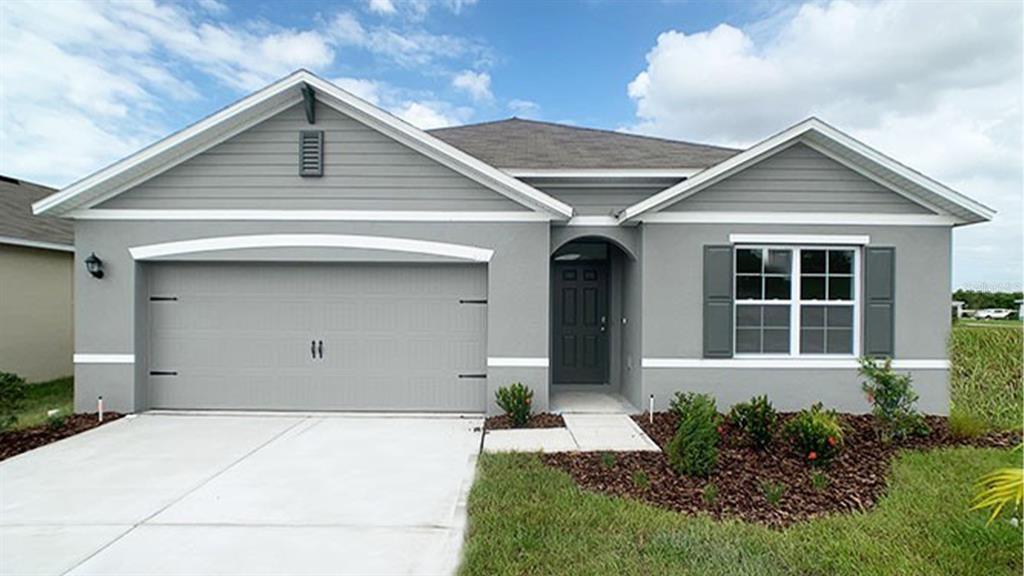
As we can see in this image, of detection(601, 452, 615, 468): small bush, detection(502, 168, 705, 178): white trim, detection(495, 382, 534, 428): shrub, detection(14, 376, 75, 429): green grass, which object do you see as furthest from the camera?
detection(502, 168, 705, 178): white trim

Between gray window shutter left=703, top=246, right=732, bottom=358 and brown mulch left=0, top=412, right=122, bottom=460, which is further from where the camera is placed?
gray window shutter left=703, top=246, right=732, bottom=358

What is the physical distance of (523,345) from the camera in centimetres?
768

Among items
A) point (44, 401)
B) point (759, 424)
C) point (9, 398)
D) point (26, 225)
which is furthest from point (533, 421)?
point (26, 225)

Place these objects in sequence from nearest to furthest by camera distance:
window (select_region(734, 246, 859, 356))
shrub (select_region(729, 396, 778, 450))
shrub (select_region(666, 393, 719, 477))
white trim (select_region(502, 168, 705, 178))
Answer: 1. shrub (select_region(666, 393, 719, 477))
2. shrub (select_region(729, 396, 778, 450))
3. window (select_region(734, 246, 859, 356))
4. white trim (select_region(502, 168, 705, 178))

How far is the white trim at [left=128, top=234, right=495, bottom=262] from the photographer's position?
770cm

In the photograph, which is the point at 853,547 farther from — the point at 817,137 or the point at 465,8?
the point at 465,8

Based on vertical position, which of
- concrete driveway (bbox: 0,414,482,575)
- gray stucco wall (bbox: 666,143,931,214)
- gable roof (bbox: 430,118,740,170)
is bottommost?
concrete driveway (bbox: 0,414,482,575)

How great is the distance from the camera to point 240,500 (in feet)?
15.2

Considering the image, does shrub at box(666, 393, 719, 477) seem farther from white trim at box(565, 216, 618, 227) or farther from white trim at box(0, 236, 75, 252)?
white trim at box(0, 236, 75, 252)

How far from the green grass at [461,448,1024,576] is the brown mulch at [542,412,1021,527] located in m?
0.22

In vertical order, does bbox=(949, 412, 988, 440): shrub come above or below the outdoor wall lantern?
below

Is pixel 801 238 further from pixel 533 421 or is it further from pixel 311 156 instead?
pixel 311 156

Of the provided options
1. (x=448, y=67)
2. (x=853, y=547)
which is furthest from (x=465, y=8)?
(x=853, y=547)

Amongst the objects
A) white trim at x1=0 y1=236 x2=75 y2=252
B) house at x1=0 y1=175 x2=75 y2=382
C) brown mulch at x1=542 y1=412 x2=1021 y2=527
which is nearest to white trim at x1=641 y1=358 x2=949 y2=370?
brown mulch at x1=542 y1=412 x2=1021 y2=527
